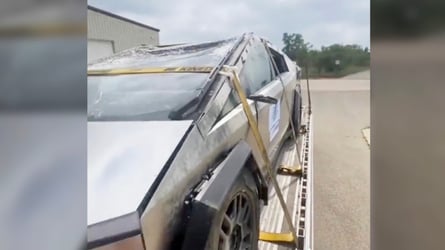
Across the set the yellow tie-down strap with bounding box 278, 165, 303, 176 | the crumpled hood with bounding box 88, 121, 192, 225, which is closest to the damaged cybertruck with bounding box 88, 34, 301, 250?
the crumpled hood with bounding box 88, 121, 192, 225

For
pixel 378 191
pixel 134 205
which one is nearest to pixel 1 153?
pixel 134 205

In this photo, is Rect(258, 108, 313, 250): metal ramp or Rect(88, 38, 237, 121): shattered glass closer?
Rect(88, 38, 237, 121): shattered glass

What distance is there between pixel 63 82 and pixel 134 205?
27 cm

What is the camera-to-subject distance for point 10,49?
644 mm

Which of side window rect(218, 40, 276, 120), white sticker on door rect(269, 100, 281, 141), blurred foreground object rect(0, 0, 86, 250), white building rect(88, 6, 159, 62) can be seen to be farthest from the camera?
white sticker on door rect(269, 100, 281, 141)

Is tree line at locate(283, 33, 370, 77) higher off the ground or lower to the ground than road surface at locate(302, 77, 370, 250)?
higher

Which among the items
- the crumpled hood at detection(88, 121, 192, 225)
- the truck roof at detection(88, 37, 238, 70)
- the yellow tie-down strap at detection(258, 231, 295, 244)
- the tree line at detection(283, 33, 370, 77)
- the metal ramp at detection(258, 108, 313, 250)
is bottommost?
the yellow tie-down strap at detection(258, 231, 295, 244)

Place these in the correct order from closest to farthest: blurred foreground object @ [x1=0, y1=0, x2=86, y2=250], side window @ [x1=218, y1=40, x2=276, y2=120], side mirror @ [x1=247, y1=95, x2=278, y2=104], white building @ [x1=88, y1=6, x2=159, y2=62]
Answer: blurred foreground object @ [x1=0, y1=0, x2=86, y2=250]
white building @ [x1=88, y1=6, x2=159, y2=62]
side window @ [x1=218, y1=40, x2=276, y2=120]
side mirror @ [x1=247, y1=95, x2=278, y2=104]

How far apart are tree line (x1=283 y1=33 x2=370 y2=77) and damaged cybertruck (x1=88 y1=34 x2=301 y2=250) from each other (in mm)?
168

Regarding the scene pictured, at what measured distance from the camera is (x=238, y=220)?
0.92 m

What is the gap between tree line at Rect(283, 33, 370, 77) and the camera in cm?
70

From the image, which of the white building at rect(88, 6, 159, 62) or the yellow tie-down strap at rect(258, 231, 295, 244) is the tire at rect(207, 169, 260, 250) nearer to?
the yellow tie-down strap at rect(258, 231, 295, 244)

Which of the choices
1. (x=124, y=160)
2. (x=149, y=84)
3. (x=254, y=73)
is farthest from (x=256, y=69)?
(x=124, y=160)

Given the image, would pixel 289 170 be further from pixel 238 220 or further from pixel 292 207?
pixel 238 220
